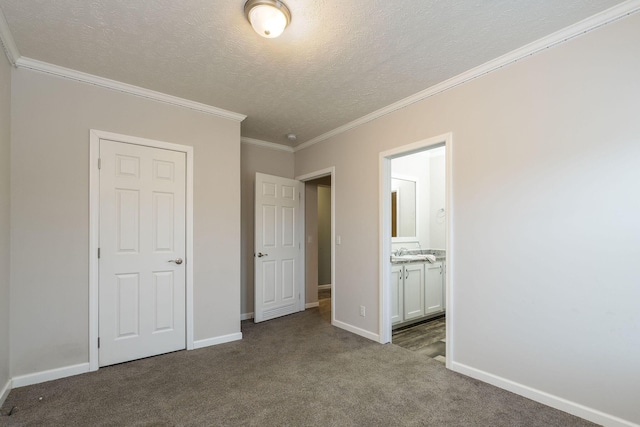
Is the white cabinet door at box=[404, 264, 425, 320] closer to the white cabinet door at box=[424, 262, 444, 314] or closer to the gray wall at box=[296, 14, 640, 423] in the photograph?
the white cabinet door at box=[424, 262, 444, 314]

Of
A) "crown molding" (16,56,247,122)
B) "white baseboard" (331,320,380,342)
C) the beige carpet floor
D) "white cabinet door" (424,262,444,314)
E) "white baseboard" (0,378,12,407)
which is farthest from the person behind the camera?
"white cabinet door" (424,262,444,314)

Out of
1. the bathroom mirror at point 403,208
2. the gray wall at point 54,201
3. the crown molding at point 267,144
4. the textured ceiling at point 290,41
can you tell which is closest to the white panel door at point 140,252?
the gray wall at point 54,201

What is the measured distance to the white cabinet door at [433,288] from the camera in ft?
14.0

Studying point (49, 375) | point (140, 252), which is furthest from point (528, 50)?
point (49, 375)

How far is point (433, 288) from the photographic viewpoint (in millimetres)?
4359

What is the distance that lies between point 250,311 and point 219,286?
1137mm

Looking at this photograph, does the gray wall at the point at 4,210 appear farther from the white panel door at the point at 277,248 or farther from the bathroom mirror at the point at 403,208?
the bathroom mirror at the point at 403,208

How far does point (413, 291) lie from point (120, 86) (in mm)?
3975

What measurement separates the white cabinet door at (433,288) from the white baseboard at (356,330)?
1115mm

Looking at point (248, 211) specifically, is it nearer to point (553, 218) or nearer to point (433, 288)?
point (433, 288)

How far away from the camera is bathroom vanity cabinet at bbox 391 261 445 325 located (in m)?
3.89

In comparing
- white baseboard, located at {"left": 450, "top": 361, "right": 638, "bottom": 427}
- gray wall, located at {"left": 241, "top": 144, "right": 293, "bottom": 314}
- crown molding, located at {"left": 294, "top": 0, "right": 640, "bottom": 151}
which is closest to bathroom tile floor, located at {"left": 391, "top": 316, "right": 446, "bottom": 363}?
white baseboard, located at {"left": 450, "top": 361, "right": 638, "bottom": 427}

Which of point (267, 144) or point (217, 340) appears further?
point (267, 144)

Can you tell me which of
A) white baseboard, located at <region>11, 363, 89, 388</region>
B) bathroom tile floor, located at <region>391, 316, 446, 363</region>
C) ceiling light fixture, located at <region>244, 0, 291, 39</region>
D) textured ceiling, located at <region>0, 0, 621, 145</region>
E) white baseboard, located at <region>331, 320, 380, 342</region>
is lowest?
bathroom tile floor, located at <region>391, 316, 446, 363</region>
